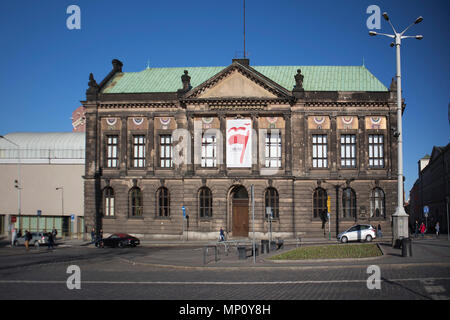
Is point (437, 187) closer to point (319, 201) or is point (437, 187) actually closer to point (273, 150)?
point (319, 201)

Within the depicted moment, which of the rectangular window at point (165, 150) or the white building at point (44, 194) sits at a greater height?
the rectangular window at point (165, 150)

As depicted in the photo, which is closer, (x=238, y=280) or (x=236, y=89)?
(x=238, y=280)

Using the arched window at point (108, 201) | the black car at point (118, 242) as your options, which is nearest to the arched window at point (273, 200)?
the black car at point (118, 242)

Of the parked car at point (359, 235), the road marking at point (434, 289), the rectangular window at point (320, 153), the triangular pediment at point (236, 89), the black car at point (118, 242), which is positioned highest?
the triangular pediment at point (236, 89)

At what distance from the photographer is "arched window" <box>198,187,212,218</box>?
51.3m

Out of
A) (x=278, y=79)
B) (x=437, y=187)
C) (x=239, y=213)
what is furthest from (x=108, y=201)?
(x=437, y=187)

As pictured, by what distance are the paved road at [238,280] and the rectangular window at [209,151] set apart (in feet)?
76.8

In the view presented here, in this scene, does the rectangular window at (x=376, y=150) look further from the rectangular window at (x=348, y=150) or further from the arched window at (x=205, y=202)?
the arched window at (x=205, y=202)

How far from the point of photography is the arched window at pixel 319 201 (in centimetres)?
5113

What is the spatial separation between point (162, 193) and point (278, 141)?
14.1 m

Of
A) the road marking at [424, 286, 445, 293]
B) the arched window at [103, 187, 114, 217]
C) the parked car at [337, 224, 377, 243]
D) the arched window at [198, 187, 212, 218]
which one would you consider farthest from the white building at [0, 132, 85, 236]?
the road marking at [424, 286, 445, 293]

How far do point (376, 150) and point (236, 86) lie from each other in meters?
16.8

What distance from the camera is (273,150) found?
51375 mm
